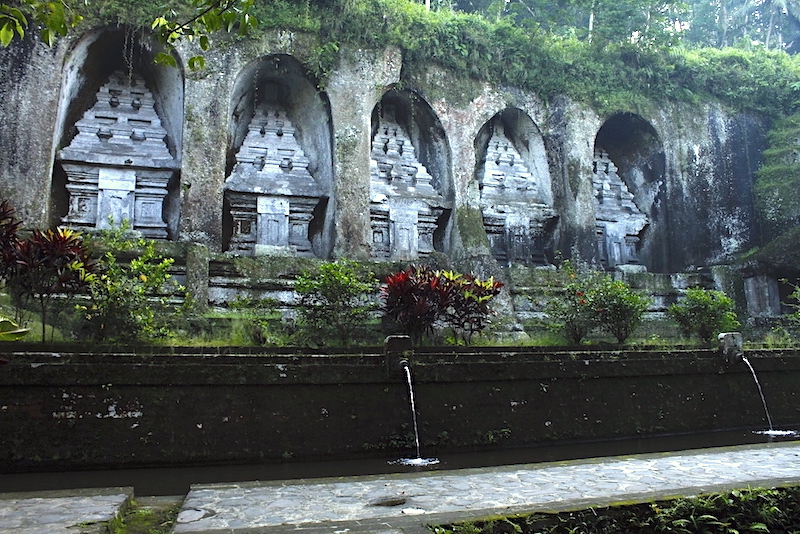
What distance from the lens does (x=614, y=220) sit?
54.1 ft

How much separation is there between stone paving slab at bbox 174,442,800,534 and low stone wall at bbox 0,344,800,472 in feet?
5.11

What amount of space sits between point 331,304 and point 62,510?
5.80m

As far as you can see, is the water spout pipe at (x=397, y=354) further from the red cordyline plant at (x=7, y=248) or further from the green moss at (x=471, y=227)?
the green moss at (x=471, y=227)

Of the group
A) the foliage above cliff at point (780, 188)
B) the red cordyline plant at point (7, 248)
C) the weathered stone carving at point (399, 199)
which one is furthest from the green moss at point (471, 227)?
the red cordyline plant at point (7, 248)

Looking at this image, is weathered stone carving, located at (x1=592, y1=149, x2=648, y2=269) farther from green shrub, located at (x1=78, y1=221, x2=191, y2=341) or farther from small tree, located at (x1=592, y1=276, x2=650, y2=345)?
green shrub, located at (x1=78, y1=221, x2=191, y2=341)

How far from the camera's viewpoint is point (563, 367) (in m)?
6.37

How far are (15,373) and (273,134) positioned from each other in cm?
1035

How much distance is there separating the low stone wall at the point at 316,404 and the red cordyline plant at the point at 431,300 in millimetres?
1689

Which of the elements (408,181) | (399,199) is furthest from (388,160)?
(399,199)

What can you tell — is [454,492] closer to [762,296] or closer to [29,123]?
[29,123]

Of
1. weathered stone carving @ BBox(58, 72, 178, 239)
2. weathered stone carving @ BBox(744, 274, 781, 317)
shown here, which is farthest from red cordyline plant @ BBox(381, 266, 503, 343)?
weathered stone carving @ BBox(744, 274, 781, 317)

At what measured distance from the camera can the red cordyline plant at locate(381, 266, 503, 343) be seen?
27.2 feet

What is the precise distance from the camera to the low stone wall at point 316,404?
4.76m

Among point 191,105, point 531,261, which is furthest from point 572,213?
point 191,105
